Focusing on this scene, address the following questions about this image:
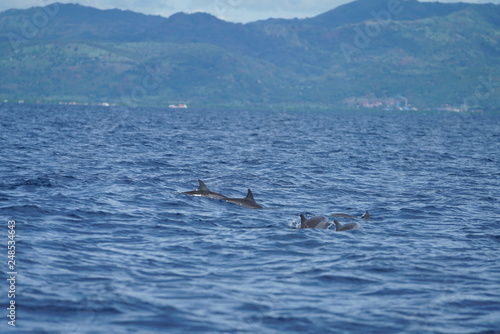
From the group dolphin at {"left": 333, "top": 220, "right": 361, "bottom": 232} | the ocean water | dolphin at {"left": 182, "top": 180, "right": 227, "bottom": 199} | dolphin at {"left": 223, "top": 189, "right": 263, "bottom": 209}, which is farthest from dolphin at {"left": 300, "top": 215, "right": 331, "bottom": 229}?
dolphin at {"left": 182, "top": 180, "right": 227, "bottom": 199}

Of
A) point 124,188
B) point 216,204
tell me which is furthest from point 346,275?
point 124,188

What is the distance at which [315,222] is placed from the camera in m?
23.2

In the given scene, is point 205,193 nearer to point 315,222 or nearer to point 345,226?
point 315,222

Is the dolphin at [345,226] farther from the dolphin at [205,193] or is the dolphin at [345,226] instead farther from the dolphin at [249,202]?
the dolphin at [205,193]

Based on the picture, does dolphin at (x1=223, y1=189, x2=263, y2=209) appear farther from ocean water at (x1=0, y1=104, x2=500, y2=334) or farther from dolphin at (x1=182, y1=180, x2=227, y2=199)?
dolphin at (x1=182, y1=180, x2=227, y2=199)

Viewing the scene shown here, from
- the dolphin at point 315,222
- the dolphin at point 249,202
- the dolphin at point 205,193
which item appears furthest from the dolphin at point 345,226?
the dolphin at point 205,193

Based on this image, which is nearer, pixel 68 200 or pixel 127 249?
pixel 127 249

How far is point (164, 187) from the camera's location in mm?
32188

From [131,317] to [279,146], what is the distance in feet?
175

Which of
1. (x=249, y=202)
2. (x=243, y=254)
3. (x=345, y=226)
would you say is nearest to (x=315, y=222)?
(x=345, y=226)

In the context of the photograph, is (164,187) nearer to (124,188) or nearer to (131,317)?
(124,188)

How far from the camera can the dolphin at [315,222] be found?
75.3 feet

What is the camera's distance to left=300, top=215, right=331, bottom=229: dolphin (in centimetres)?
2294

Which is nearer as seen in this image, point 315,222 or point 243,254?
point 243,254
